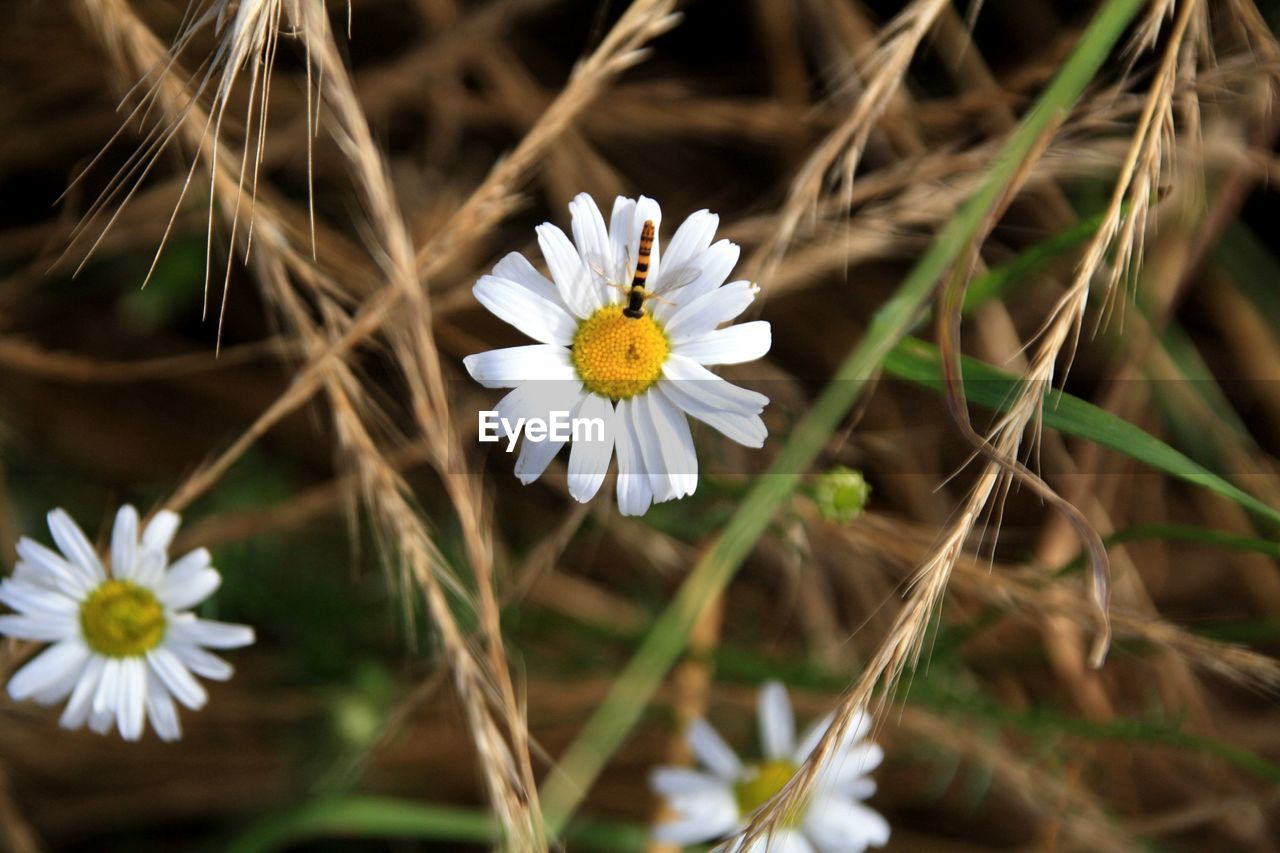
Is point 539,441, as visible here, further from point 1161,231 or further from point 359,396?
point 1161,231

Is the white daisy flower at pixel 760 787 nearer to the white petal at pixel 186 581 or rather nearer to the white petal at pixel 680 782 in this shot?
the white petal at pixel 680 782

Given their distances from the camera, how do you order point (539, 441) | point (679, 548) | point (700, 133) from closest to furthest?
point (539, 441) → point (679, 548) → point (700, 133)

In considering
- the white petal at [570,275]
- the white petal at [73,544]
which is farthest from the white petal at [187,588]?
the white petal at [570,275]

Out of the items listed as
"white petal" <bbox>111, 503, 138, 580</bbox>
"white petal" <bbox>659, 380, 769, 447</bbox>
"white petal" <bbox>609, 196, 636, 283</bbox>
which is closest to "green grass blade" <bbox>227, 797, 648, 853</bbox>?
"white petal" <bbox>111, 503, 138, 580</bbox>

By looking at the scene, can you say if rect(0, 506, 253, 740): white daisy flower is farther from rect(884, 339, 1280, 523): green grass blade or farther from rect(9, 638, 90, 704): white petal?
rect(884, 339, 1280, 523): green grass blade

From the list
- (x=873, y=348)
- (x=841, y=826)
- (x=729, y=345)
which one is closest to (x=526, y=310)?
(x=729, y=345)

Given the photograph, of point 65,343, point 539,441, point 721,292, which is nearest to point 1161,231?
point 721,292
